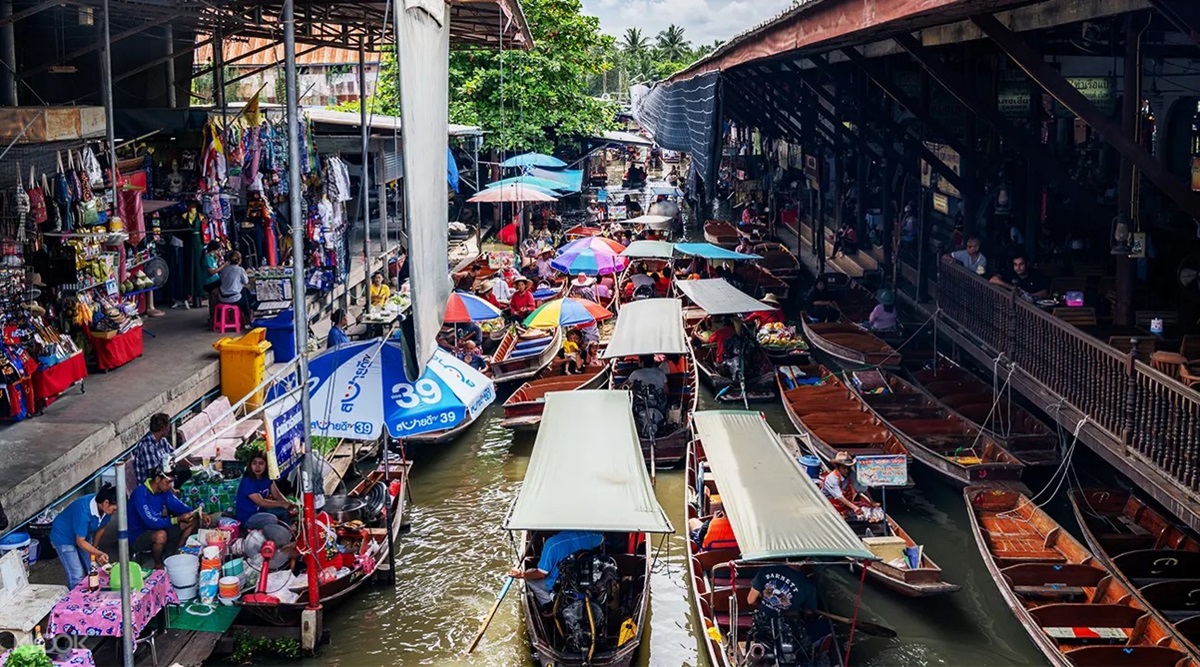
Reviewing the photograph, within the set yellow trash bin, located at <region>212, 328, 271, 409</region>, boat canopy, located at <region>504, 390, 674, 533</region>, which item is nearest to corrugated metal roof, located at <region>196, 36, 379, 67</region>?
yellow trash bin, located at <region>212, 328, 271, 409</region>

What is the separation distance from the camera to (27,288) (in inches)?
430

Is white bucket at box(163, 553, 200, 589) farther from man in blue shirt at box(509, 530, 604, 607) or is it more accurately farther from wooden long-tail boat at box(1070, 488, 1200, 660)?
wooden long-tail boat at box(1070, 488, 1200, 660)

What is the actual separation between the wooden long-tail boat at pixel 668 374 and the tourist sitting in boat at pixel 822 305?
10.1 ft

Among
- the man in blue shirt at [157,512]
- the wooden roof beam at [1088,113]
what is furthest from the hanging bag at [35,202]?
the wooden roof beam at [1088,113]

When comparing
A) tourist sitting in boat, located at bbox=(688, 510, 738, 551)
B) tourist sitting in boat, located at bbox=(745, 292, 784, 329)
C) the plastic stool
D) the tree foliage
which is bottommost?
tourist sitting in boat, located at bbox=(688, 510, 738, 551)

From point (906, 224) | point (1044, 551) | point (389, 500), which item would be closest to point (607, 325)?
point (906, 224)

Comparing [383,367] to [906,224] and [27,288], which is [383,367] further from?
[906,224]

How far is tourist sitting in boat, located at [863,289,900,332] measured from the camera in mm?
18578

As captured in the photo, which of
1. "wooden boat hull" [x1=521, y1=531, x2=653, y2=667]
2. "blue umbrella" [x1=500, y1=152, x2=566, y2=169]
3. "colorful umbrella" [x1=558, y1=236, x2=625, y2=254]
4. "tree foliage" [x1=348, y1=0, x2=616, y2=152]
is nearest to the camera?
"wooden boat hull" [x1=521, y1=531, x2=653, y2=667]

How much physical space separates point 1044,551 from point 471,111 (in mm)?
23678

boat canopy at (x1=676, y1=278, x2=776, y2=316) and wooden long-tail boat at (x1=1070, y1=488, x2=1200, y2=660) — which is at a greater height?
boat canopy at (x1=676, y1=278, x2=776, y2=316)

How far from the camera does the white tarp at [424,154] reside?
27.6ft

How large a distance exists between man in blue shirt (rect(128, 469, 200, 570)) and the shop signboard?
648cm

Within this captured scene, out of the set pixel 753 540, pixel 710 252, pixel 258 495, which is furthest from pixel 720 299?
pixel 258 495
